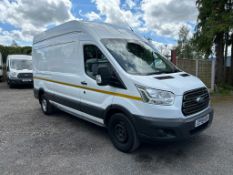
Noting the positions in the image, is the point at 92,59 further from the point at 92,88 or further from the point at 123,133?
the point at 123,133

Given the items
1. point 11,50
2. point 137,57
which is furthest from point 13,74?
point 11,50

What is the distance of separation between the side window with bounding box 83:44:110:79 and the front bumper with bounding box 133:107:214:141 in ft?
4.21

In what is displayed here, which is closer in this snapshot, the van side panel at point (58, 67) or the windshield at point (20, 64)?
the van side panel at point (58, 67)

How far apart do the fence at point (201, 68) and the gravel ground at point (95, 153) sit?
13.5ft

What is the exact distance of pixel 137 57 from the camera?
4008 millimetres

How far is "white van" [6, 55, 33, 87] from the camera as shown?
41.0 feet

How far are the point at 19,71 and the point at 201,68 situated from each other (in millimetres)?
10249

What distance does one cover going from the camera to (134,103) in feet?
11.0

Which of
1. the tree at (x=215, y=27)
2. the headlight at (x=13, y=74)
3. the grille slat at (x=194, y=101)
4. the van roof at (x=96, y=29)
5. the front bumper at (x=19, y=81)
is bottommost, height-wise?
the front bumper at (x=19, y=81)

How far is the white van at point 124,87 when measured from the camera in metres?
3.21

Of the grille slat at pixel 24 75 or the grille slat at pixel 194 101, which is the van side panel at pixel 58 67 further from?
the grille slat at pixel 24 75

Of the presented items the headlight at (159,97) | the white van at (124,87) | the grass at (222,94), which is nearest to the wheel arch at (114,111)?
the white van at (124,87)

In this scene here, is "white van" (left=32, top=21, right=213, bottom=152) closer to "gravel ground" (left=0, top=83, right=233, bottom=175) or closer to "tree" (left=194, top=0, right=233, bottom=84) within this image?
"gravel ground" (left=0, top=83, right=233, bottom=175)

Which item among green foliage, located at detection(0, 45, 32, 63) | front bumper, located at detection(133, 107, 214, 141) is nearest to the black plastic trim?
front bumper, located at detection(133, 107, 214, 141)
